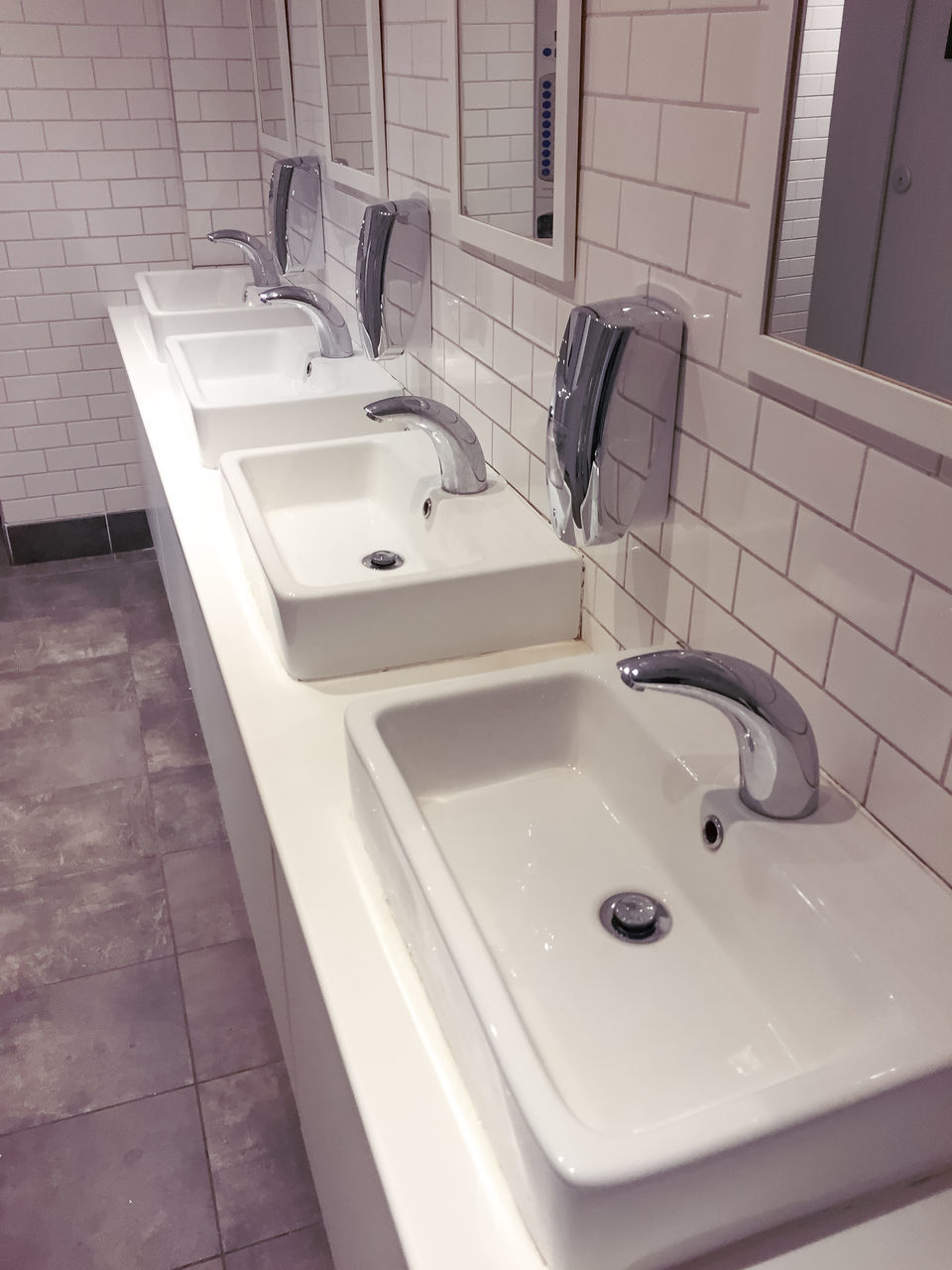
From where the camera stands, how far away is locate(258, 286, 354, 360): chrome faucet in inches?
77.3

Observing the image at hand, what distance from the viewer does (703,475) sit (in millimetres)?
1054

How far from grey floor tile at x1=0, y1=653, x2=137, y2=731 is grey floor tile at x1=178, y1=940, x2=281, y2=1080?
35.8 inches

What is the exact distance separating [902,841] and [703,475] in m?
0.39

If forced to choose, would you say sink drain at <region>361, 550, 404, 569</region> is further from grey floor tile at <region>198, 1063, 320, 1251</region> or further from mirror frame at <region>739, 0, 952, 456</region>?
grey floor tile at <region>198, 1063, 320, 1251</region>

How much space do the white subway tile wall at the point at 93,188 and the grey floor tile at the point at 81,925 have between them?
1.62 metres

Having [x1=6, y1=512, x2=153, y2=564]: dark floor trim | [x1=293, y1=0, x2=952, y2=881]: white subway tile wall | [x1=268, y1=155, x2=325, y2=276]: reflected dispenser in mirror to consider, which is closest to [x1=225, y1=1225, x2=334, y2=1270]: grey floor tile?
[x1=293, y1=0, x2=952, y2=881]: white subway tile wall

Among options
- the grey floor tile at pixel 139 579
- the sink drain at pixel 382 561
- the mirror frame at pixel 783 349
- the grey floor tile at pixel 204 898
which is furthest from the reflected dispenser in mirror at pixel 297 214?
the mirror frame at pixel 783 349

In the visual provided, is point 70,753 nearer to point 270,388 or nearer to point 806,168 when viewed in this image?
point 270,388

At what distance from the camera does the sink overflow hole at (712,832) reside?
932 millimetres

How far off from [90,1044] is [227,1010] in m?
0.22

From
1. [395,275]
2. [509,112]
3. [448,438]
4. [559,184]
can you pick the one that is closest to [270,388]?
[395,275]

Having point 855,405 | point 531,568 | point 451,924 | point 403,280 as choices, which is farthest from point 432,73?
point 451,924

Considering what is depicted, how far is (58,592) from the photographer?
10.7 ft

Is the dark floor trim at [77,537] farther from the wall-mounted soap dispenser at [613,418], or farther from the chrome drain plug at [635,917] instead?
the chrome drain plug at [635,917]
